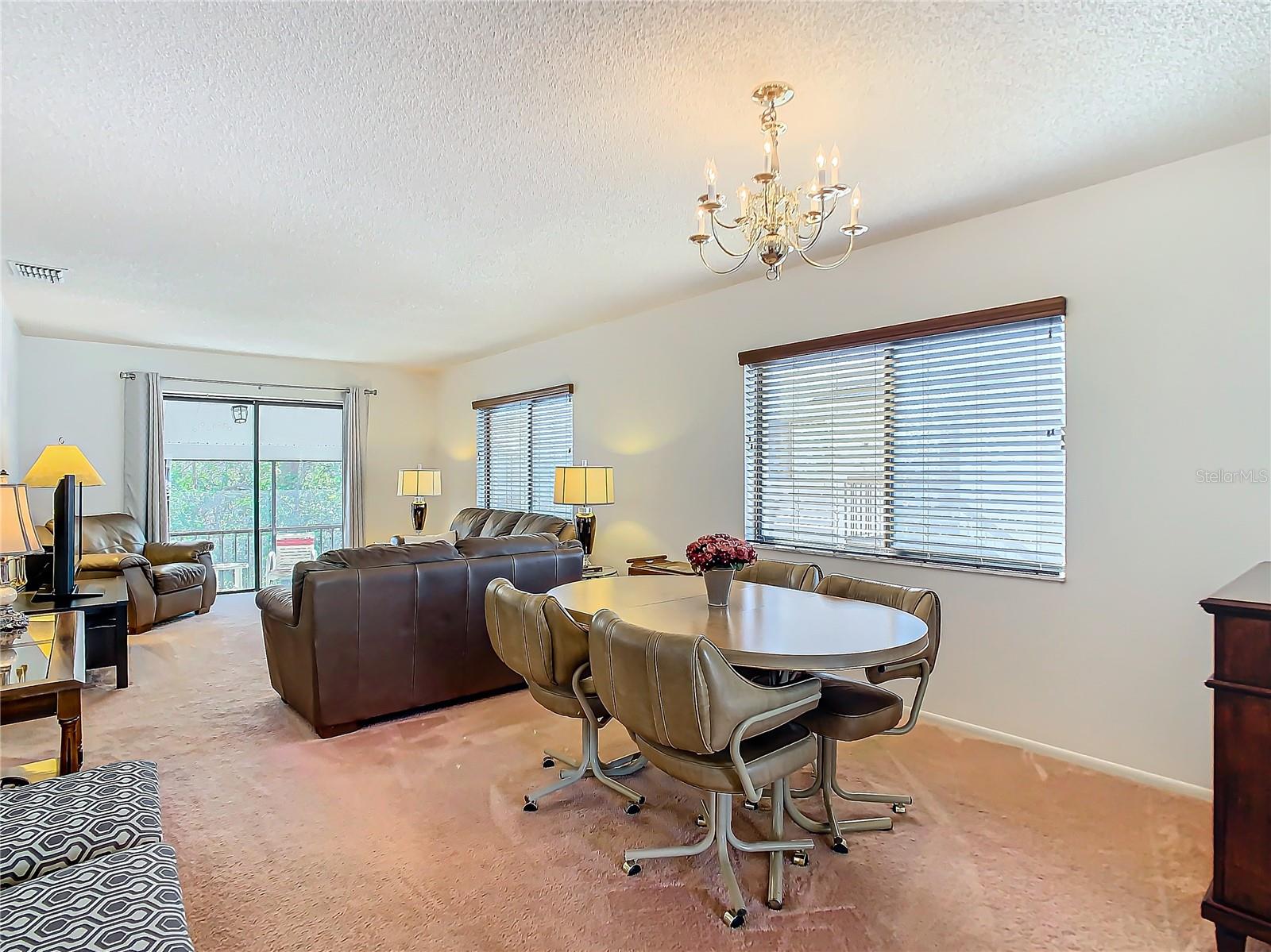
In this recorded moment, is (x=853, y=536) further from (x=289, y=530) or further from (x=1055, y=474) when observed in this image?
(x=289, y=530)

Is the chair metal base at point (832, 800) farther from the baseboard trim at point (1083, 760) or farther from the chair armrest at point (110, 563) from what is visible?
the chair armrest at point (110, 563)

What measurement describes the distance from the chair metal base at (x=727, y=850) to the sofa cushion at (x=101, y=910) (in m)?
1.31

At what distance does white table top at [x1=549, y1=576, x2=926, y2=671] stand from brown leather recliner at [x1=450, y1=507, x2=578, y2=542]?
2.22 meters

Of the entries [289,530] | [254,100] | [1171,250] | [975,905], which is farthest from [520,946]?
[289,530]

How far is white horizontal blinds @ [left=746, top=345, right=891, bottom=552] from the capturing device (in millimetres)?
3756

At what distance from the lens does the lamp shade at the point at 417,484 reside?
733 centimetres

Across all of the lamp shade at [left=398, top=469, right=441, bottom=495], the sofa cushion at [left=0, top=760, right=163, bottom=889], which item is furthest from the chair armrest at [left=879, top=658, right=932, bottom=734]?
the lamp shade at [left=398, top=469, right=441, bottom=495]

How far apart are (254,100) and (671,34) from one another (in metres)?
1.41

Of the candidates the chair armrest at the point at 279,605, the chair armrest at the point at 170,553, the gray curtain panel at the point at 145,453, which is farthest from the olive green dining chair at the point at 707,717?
the gray curtain panel at the point at 145,453

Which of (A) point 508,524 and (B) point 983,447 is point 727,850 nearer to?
(B) point 983,447

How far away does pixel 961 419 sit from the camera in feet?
11.1

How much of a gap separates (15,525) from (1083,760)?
439 centimetres

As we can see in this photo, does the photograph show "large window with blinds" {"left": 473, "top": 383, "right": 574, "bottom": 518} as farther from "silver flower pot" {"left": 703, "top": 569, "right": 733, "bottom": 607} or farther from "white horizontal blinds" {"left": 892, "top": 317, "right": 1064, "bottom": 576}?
"silver flower pot" {"left": 703, "top": 569, "right": 733, "bottom": 607}

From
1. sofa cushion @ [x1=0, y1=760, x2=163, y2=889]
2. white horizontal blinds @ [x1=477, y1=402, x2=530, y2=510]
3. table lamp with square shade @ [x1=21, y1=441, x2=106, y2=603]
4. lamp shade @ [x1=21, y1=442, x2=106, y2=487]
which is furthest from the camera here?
white horizontal blinds @ [x1=477, y1=402, x2=530, y2=510]
